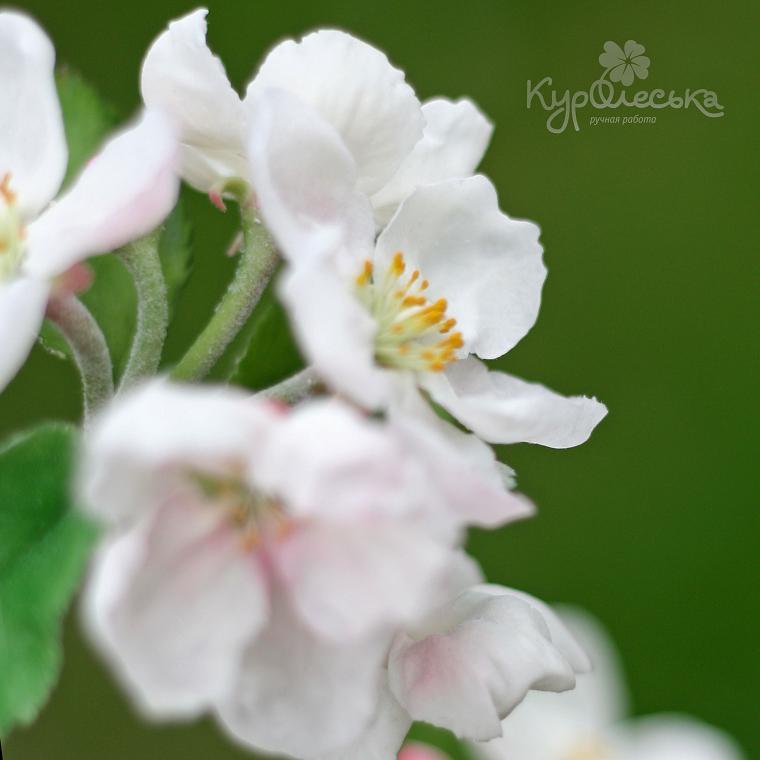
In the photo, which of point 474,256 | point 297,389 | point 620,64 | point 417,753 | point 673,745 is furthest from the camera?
point 673,745

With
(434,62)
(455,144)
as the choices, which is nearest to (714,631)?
(434,62)

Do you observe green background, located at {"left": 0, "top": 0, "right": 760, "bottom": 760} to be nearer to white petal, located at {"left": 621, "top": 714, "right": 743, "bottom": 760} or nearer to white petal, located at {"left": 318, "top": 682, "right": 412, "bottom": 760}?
white petal, located at {"left": 621, "top": 714, "right": 743, "bottom": 760}

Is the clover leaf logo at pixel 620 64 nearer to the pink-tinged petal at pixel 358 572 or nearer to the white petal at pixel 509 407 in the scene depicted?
the white petal at pixel 509 407

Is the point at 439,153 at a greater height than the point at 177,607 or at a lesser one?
greater

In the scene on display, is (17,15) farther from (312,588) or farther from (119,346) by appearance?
(312,588)

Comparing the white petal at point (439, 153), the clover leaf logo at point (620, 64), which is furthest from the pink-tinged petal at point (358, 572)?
the clover leaf logo at point (620, 64)

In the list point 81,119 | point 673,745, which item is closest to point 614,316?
point 673,745

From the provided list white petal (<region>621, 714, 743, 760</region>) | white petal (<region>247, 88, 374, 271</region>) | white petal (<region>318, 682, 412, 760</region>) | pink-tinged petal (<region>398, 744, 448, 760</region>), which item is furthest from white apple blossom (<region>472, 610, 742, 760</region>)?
white petal (<region>247, 88, 374, 271</region>)

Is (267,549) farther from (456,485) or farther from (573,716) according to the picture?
(573,716)
